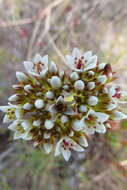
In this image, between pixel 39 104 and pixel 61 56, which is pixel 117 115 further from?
pixel 61 56

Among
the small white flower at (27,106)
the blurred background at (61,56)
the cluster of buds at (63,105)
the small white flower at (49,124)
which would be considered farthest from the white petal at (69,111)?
the blurred background at (61,56)

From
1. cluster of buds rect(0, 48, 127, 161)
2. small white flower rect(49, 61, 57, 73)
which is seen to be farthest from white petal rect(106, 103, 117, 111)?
small white flower rect(49, 61, 57, 73)

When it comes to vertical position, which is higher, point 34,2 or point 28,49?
point 34,2

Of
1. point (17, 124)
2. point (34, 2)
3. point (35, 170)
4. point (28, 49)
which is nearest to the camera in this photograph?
point (17, 124)

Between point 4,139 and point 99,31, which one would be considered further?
point 99,31

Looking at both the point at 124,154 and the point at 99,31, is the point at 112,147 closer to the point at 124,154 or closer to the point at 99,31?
the point at 124,154

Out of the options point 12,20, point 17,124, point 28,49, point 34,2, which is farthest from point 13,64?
point 17,124

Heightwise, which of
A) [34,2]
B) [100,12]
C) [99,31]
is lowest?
[99,31]

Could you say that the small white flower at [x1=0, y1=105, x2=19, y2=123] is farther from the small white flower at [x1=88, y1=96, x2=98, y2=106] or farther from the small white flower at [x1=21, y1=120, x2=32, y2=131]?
the small white flower at [x1=88, y1=96, x2=98, y2=106]
